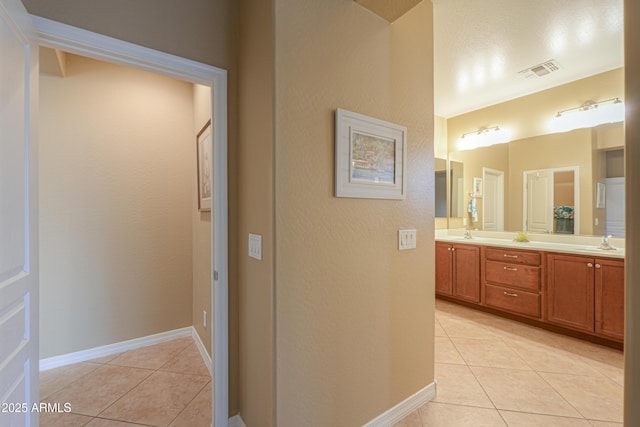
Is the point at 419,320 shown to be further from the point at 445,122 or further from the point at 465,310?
the point at 445,122

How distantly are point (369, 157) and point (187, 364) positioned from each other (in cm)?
221

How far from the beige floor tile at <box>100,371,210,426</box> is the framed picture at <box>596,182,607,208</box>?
403cm

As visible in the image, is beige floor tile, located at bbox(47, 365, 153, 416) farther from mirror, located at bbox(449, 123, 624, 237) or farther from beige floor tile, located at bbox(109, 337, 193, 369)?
mirror, located at bbox(449, 123, 624, 237)

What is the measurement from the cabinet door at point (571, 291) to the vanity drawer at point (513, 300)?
12 cm

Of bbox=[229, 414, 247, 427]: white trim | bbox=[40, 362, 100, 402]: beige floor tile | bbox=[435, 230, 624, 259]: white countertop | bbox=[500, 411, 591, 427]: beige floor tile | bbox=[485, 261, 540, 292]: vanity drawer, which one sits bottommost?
bbox=[500, 411, 591, 427]: beige floor tile

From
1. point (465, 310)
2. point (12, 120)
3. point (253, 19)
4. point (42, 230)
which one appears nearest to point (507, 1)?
point (253, 19)

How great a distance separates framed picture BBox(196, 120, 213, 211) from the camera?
212 cm

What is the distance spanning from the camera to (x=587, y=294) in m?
2.51

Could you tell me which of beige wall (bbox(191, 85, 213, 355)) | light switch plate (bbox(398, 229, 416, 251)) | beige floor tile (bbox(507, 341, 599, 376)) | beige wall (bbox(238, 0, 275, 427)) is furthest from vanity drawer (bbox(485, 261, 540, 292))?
beige wall (bbox(191, 85, 213, 355))

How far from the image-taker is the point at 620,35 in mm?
2201

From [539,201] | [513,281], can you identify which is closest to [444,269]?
[513,281]

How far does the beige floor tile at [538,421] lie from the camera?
5.26 feet

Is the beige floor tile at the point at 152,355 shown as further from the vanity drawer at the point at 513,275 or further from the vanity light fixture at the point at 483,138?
the vanity light fixture at the point at 483,138

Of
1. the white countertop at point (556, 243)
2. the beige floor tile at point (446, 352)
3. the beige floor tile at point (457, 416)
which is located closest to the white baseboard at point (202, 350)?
the beige floor tile at point (457, 416)
